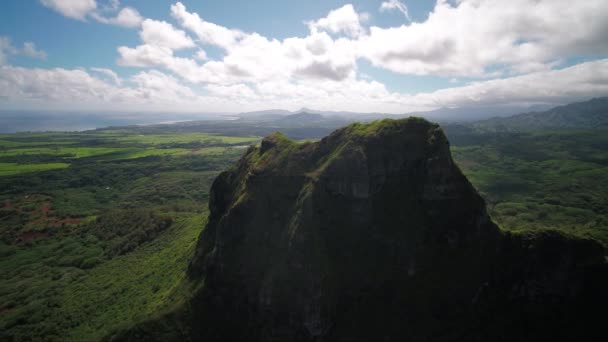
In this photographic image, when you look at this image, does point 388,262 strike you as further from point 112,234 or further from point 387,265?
point 112,234

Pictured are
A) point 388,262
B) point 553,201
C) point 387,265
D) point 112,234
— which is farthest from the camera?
point 553,201

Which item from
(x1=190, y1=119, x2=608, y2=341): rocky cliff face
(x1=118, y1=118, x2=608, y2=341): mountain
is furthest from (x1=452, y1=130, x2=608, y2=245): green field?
(x1=190, y1=119, x2=608, y2=341): rocky cliff face

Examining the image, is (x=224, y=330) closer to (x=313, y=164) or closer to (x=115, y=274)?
(x=313, y=164)

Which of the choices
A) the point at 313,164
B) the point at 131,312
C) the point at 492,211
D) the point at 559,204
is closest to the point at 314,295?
the point at 313,164

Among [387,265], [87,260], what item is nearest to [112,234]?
[87,260]

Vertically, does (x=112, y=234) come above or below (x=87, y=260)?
above

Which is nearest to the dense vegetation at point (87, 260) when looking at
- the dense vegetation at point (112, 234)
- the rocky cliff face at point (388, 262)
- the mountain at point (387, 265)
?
the dense vegetation at point (112, 234)
